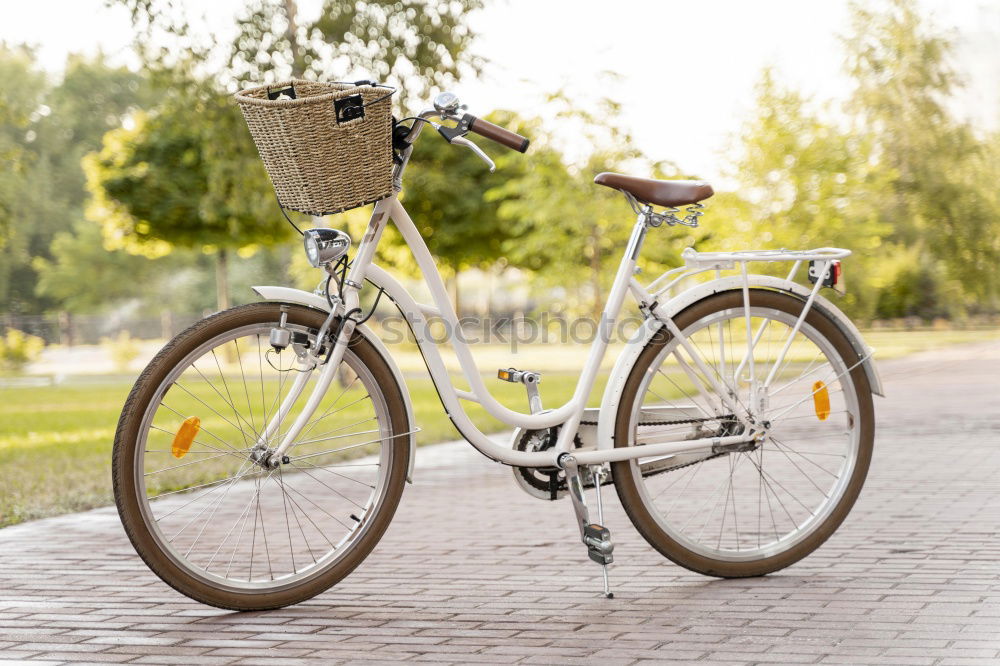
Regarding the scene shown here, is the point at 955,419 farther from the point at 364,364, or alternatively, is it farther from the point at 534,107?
the point at 534,107

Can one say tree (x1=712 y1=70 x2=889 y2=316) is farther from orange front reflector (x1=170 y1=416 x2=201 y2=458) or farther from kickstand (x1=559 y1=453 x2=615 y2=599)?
orange front reflector (x1=170 y1=416 x2=201 y2=458)

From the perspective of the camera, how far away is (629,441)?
3.88 m

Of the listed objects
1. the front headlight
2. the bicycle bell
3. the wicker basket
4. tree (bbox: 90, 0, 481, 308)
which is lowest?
the front headlight

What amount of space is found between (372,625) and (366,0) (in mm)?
11716

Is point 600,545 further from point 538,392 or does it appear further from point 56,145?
point 56,145

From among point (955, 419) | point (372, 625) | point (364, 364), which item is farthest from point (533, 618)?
point (955, 419)

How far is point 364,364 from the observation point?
3.69m

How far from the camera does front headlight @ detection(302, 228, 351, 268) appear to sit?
354 centimetres

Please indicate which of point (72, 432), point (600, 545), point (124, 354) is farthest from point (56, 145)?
point (600, 545)

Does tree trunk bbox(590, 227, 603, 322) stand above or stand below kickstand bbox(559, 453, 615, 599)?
above

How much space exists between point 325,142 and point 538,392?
1.12m

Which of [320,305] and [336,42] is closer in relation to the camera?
[320,305]

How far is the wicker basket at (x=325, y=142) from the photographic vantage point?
10.8ft

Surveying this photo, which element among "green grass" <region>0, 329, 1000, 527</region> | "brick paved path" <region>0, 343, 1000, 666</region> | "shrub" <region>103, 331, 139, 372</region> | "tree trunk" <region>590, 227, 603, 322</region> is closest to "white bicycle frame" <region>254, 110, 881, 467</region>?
"brick paved path" <region>0, 343, 1000, 666</region>
